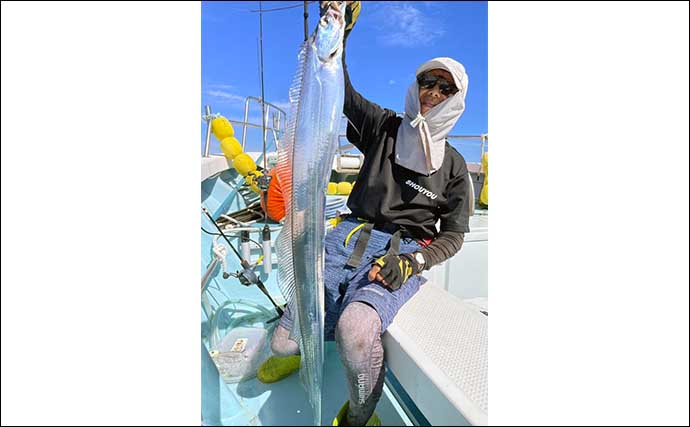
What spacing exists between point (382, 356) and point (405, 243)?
45 centimetres

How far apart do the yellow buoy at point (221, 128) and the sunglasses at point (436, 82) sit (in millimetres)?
2190

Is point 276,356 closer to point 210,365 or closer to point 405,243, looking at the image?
point 210,365

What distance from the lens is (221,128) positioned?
296cm

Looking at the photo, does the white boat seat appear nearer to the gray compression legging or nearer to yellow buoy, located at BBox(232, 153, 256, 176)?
the gray compression legging

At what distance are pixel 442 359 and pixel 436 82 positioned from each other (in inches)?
38.2

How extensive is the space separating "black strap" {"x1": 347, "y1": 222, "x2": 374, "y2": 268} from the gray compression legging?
0.23 meters

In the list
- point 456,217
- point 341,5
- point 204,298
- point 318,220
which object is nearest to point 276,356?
point 204,298

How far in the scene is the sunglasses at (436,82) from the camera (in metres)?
1.24

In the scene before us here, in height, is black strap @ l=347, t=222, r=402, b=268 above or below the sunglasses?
below

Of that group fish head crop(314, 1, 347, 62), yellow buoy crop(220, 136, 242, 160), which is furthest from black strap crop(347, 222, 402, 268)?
yellow buoy crop(220, 136, 242, 160)

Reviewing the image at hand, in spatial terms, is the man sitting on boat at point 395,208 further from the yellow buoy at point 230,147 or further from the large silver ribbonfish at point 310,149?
the yellow buoy at point 230,147

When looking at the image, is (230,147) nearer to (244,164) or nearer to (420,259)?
(244,164)

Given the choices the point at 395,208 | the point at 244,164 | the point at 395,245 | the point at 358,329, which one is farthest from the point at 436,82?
the point at 244,164

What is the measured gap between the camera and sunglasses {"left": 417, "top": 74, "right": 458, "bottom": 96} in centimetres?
124
